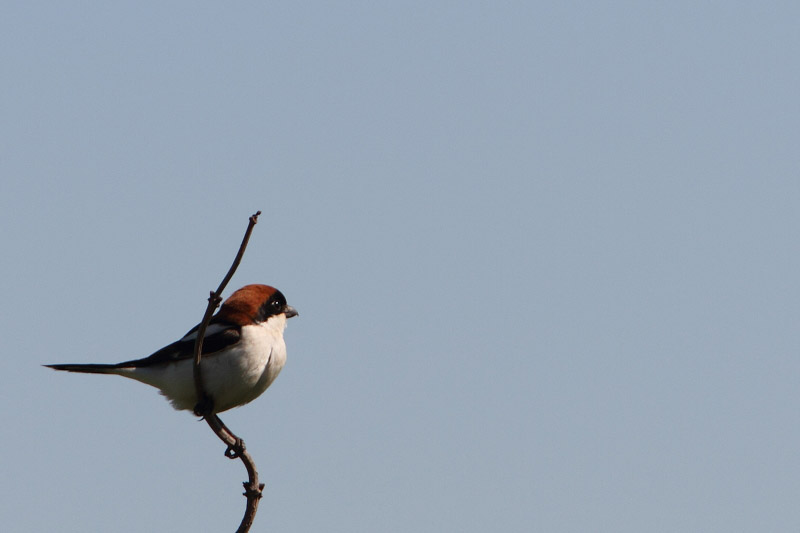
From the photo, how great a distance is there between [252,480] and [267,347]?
7.97 feet

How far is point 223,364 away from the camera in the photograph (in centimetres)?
850

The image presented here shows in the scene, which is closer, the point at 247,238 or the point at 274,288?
the point at 247,238

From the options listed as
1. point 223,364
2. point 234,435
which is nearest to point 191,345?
point 223,364

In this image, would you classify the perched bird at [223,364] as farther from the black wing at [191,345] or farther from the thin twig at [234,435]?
the thin twig at [234,435]

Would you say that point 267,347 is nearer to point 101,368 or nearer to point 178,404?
point 178,404

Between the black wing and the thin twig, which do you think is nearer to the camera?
the thin twig

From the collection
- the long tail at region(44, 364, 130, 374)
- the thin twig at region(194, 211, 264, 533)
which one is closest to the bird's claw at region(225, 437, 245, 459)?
the thin twig at region(194, 211, 264, 533)

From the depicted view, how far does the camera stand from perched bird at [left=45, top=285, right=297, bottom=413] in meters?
8.50

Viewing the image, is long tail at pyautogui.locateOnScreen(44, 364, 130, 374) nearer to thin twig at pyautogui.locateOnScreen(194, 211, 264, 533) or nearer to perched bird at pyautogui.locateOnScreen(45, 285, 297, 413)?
perched bird at pyautogui.locateOnScreen(45, 285, 297, 413)

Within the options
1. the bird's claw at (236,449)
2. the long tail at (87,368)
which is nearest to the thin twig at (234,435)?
the bird's claw at (236,449)

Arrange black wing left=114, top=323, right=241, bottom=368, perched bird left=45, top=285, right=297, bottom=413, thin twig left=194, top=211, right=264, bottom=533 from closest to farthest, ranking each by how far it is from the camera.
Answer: thin twig left=194, top=211, right=264, bottom=533 < perched bird left=45, top=285, right=297, bottom=413 < black wing left=114, top=323, right=241, bottom=368

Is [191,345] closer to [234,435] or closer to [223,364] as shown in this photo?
[223,364]

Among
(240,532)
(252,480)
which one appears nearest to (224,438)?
(252,480)

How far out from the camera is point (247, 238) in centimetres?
536
